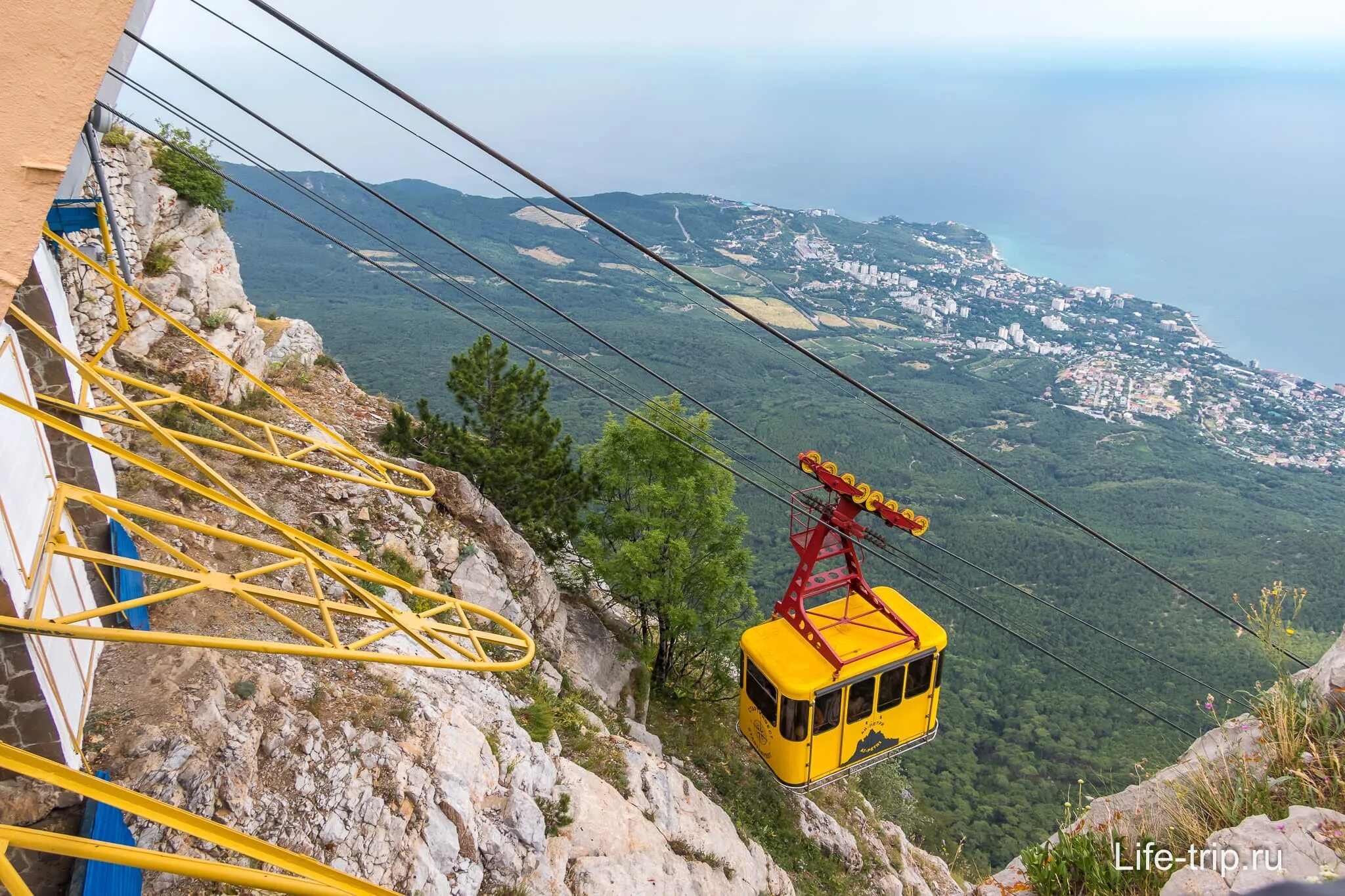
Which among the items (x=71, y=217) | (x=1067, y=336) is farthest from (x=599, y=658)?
(x=1067, y=336)

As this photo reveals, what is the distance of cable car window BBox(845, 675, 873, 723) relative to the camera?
1071 cm

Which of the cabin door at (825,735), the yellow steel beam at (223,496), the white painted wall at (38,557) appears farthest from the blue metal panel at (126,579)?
the cabin door at (825,735)

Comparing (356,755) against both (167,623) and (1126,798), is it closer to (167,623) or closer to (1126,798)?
(167,623)

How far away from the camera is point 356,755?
727 cm

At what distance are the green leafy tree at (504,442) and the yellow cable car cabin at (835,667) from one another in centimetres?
578

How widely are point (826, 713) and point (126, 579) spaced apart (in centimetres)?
926

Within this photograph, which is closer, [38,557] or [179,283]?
[38,557]

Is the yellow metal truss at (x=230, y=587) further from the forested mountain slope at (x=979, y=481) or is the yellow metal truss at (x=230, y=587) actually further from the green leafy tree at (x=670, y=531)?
the green leafy tree at (x=670, y=531)

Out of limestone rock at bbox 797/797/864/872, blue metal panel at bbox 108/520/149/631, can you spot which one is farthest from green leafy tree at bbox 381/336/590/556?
limestone rock at bbox 797/797/864/872

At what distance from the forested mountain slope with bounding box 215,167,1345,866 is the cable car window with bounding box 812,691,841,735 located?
15.3ft

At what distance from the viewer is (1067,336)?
454 ft

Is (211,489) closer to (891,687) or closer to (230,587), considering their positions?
(230,587)

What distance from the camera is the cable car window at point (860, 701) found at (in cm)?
1071

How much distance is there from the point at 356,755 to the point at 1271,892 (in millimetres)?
8021
